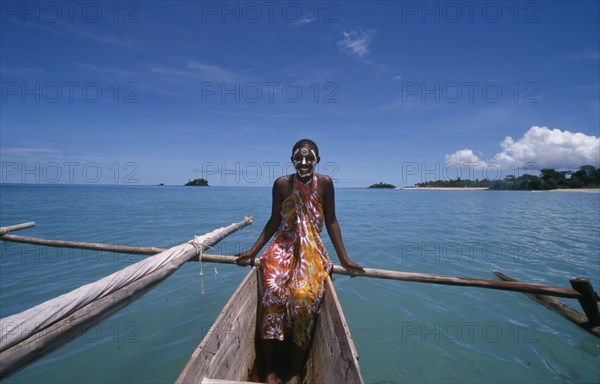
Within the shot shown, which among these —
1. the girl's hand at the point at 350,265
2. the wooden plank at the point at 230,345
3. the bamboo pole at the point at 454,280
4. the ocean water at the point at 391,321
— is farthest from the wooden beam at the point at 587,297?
the wooden plank at the point at 230,345

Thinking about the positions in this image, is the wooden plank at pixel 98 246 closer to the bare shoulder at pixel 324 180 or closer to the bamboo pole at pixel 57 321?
the bamboo pole at pixel 57 321

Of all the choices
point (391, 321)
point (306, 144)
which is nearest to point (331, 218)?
point (306, 144)

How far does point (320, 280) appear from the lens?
302cm

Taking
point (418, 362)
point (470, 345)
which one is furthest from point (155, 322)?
point (470, 345)

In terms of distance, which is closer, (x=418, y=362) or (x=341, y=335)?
(x=341, y=335)

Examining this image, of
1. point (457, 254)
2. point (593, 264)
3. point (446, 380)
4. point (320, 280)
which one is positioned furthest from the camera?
point (457, 254)

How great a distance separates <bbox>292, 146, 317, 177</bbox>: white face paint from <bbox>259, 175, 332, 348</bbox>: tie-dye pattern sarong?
0.14 m

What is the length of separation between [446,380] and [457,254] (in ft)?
24.5

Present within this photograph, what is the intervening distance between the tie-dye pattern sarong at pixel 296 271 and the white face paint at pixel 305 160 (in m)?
0.14

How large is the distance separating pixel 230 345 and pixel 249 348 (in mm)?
627

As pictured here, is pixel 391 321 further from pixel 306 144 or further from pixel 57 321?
pixel 57 321

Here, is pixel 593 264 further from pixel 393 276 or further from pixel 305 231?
pixel 305 231

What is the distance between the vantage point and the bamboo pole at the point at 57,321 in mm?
1230

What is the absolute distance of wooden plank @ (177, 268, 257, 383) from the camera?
203 cm
